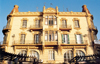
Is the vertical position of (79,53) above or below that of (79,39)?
below

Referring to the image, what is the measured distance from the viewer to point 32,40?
23.2 m

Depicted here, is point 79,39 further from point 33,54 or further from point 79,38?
point 33,54

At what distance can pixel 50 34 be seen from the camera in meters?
23.5

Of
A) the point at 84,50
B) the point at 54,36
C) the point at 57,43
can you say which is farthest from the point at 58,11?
the point at 84,50

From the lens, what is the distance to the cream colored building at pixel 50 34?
2206 centimetres

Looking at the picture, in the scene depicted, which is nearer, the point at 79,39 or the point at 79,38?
the point at 79,39

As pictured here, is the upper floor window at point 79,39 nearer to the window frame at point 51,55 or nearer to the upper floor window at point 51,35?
the upper floor window at point 51,35

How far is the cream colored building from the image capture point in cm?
2206

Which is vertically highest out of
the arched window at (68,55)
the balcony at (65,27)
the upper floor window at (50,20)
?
the upper floor window at (50,20)

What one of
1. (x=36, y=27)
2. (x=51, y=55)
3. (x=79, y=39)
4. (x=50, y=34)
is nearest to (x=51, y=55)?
(x=51, y=55)

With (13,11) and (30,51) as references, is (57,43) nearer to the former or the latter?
(30,51)

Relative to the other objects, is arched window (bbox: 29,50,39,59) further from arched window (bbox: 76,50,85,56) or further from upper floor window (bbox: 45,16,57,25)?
arched window (bbox: 76,50,85,56)

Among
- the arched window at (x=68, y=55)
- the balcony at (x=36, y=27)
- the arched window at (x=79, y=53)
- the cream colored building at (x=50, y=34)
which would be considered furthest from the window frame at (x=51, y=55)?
the balcony at (x=36, y=27)

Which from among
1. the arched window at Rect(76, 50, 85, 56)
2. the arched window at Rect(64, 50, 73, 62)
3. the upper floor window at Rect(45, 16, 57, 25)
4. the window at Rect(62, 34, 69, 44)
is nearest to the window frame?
the arched window at Rect(64, 50, 73, 62)
